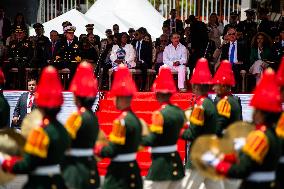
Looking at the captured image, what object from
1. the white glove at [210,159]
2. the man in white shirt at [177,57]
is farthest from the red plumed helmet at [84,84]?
the man in white shirt at [177,57]

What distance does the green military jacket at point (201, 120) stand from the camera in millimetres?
11305

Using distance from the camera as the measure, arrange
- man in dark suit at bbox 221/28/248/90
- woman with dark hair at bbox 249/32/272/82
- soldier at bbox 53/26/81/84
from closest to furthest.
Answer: woman with dark hair at bbox 249/32/272/82
man in dark suit at bbox 221/28/248/90
soldier at bbox 53/26/81/84

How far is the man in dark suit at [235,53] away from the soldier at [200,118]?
227 inches

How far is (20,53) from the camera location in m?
19.1

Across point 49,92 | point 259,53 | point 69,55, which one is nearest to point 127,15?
point 69,55

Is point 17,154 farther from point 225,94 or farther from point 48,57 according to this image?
point 48,57

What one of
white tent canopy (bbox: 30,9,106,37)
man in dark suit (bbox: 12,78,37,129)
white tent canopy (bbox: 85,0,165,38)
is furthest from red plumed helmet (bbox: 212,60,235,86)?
white tent canopy (bbox: 85,0,165,38)

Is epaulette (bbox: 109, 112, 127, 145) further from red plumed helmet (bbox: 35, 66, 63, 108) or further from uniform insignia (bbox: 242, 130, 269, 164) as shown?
uniform insignia (bbox: 242, 130, 269, 164)

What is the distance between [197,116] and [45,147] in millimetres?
3442

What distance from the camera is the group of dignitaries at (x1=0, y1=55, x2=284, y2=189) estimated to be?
27.1ft

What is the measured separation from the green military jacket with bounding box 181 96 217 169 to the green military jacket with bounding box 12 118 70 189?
9.69 feet

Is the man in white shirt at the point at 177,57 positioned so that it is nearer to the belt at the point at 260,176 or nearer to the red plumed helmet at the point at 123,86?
the red plumed helmet at the point at 123,86

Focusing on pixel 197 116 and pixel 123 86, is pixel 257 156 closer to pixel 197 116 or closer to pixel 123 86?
pixel 123 86

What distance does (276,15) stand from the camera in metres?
Result: 23.5
